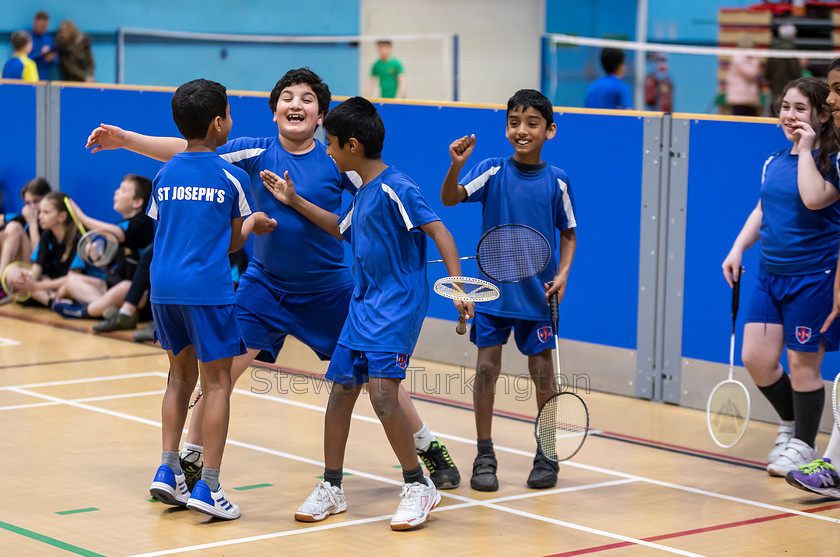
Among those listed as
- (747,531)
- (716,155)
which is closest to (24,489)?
(747,531)

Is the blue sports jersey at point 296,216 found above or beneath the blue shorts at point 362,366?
above

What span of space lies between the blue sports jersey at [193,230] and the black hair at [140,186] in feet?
19.8

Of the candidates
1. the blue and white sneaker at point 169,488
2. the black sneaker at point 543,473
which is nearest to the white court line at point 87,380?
the blue and white sneaker at point 169,488

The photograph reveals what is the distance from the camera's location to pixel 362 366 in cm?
621

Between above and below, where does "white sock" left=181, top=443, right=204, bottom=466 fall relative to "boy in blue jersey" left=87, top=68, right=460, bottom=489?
below

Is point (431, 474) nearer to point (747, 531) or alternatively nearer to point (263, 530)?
point (263, 530)

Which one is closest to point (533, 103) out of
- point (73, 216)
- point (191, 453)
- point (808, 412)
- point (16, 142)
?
point (808, 412)

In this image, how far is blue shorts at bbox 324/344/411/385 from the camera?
608 cm

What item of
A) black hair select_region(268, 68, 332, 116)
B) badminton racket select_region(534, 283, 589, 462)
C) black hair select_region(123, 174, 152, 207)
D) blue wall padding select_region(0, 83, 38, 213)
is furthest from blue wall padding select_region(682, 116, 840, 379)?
blue wall padding select_region(0, 83, 38, 213)

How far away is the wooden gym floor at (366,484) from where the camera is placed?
595cm

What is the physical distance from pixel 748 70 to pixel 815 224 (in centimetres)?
1540

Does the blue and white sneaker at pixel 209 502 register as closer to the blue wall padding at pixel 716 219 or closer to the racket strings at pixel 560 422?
the racket strings at pixel 560 422

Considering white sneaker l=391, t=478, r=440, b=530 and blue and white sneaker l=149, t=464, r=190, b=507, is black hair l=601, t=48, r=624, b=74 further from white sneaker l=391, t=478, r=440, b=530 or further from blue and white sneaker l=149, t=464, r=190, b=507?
blue and white sneaker l=149, t=464, r=190, b=507

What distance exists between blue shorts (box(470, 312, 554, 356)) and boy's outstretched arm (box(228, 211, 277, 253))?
54.0 inches
